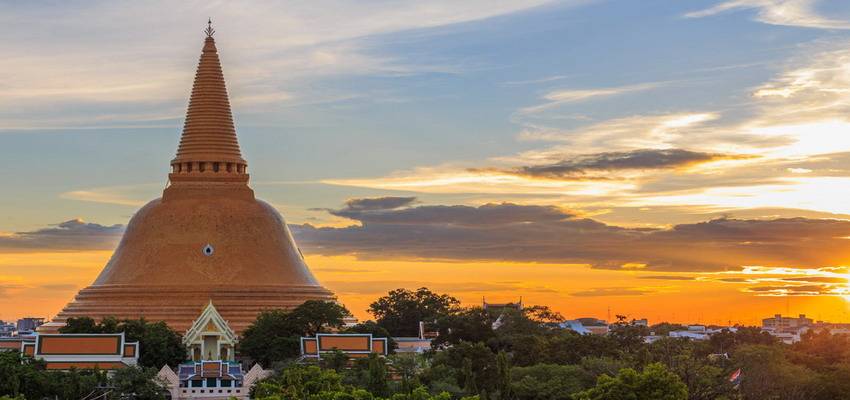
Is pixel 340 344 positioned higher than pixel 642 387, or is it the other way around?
pixel 340 344

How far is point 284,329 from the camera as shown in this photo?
84625mm

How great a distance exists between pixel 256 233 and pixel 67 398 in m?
31.2

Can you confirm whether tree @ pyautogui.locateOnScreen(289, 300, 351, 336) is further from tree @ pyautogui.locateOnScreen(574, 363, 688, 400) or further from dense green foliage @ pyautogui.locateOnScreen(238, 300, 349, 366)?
tree @ pyautogui.locateOnScreen(574, 363, 688, 400)

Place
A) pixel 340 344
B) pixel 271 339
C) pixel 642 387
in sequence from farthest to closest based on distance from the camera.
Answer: pixel 271 339 < pixel 340 344 < pixel 642 387

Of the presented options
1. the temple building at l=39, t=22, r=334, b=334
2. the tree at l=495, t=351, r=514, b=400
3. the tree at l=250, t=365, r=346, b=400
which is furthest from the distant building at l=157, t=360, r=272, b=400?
the tree at l=495, t=351, r=514, b=400

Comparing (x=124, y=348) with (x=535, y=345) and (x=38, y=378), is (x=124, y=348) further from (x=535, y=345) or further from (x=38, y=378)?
(x=535, y=345)

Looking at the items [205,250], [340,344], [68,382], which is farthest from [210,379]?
[205,250]

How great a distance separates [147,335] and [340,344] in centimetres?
1076

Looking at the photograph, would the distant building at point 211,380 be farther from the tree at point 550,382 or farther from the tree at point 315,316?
the tree at point 550,382

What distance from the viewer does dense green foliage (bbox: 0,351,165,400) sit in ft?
212

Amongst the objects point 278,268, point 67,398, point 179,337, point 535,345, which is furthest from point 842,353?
point 67,398

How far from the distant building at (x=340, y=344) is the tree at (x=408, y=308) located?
31516 mm

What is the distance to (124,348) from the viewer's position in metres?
79.6

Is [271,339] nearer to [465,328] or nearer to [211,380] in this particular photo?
[211,380]
